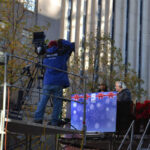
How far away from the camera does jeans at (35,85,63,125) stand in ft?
30.1

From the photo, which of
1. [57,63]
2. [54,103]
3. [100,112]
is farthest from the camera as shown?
[100,112]

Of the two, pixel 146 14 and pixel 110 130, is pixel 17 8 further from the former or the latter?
pixel 146 14

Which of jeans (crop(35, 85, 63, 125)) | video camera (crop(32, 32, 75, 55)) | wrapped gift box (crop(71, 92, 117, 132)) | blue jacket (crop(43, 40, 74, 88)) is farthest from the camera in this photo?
wrapped gift box (crop(71, 92, 117, 132))

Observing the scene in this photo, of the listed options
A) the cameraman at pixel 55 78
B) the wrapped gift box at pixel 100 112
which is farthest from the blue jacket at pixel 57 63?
the wrapped gift box at pixel 100 112

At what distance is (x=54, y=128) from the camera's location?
9078 millimetres

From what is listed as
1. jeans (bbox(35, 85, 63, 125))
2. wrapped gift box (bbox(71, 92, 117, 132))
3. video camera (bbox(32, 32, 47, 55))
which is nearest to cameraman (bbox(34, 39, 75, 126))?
jeans (bbox(35, 85, 63, 125))

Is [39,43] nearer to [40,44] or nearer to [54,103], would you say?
[40,44]

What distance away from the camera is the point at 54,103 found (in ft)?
30.6

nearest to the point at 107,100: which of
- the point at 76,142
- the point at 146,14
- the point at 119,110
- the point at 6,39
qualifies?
the point at 119,110

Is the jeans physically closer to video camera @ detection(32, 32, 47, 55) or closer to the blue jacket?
the blue jacket

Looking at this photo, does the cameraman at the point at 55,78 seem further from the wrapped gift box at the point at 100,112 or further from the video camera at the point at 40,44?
the wrapped gift box at the point at 100,112

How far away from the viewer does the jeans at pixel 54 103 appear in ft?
30.1

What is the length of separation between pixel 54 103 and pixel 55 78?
578 mm

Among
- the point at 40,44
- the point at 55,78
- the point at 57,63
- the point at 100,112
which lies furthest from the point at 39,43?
the point at 100,112
